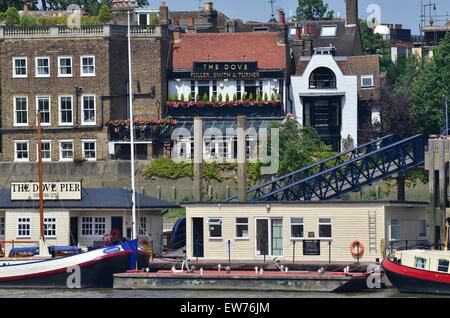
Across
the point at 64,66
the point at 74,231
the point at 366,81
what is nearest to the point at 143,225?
the point at 74,231

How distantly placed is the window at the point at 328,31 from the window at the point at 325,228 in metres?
43.3

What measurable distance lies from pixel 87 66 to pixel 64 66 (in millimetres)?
1285

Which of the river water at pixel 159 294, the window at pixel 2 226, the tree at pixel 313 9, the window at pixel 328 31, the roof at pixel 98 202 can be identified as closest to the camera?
the river water at pixel 159 294

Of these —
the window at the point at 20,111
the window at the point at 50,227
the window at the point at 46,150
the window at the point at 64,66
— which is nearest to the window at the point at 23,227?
the window at the point at 50,227

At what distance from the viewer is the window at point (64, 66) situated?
80500 millimetres

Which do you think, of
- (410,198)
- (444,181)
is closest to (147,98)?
(410,198)

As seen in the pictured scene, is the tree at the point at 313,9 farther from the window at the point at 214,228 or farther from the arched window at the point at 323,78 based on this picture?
the window at the point at 214,228

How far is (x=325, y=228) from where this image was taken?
171 ft

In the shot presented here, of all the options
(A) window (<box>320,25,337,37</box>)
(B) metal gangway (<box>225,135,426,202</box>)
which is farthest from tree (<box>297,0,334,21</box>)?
(B) metal gangway (<box>225,135,426,202</box>)

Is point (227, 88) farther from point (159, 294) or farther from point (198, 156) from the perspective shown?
point (159, 294)

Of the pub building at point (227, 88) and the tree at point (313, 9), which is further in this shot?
the tree at point (313, 9)

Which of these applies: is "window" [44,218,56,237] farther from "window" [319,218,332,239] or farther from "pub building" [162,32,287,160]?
"pub building" [162,32,287,160]

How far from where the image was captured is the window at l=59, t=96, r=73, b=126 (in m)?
80.3
